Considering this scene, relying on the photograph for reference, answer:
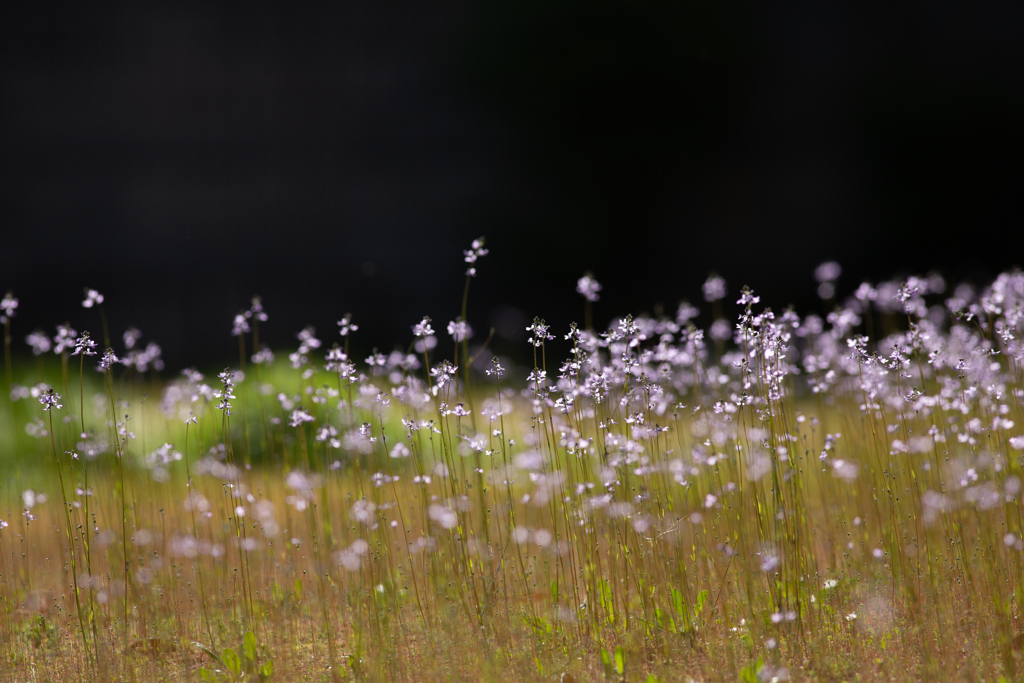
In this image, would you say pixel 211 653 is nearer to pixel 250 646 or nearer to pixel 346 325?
pixel 250 646

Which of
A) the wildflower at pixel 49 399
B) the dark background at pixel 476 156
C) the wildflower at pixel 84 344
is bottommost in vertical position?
the wildflower at pixel 49 399

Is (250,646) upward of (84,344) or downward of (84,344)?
downward


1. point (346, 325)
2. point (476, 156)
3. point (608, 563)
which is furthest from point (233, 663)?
point (476, 156)

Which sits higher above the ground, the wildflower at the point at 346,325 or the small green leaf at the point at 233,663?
the wildflower at the point at 346,325

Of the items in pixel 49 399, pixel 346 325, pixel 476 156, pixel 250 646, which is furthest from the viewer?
pixel 476 156

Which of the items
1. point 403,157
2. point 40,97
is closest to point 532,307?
point 403,157

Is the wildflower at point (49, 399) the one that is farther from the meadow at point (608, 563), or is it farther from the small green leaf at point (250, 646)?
the small green leaf at point (250, 646)

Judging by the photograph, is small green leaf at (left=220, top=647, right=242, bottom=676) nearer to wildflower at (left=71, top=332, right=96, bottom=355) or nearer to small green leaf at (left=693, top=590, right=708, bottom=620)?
wildflower at (left=71, top=332, right=96, bottom=355)

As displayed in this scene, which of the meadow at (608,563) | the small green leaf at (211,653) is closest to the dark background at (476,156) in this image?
the meadow at (608,563)

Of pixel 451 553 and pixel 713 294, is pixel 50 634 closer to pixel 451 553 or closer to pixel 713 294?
pixel 451 553
